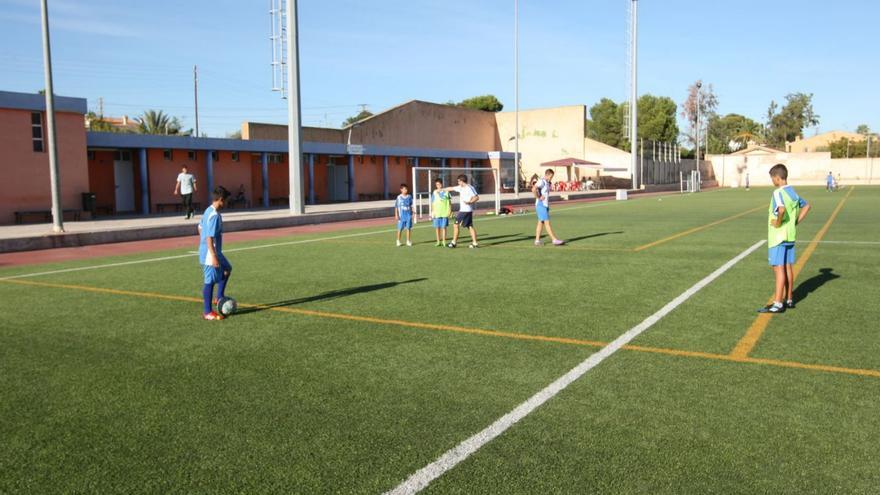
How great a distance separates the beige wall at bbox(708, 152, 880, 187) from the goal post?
3548 centimetres

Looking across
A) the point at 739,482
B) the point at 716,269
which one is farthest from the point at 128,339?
the point at 716,269

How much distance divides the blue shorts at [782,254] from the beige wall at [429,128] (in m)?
44.4

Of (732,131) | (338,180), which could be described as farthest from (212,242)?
(732,131)

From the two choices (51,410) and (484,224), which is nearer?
(51,410)

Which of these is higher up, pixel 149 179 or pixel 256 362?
pixel 149 179

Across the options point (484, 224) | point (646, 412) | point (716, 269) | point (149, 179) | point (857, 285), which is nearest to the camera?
point (646, 412)

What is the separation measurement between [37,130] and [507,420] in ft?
80.0

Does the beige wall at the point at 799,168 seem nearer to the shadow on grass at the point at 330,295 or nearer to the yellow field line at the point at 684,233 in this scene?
the yellow field line at the point at 684,233

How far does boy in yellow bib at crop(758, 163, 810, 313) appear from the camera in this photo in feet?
26.2

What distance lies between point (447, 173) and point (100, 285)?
36.7 metres

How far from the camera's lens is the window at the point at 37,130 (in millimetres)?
23806

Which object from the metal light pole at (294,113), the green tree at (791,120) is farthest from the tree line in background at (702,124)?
the metal light pole at (294,113)

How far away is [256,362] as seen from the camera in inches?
252

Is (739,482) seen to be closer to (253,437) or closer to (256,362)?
(253,437)
